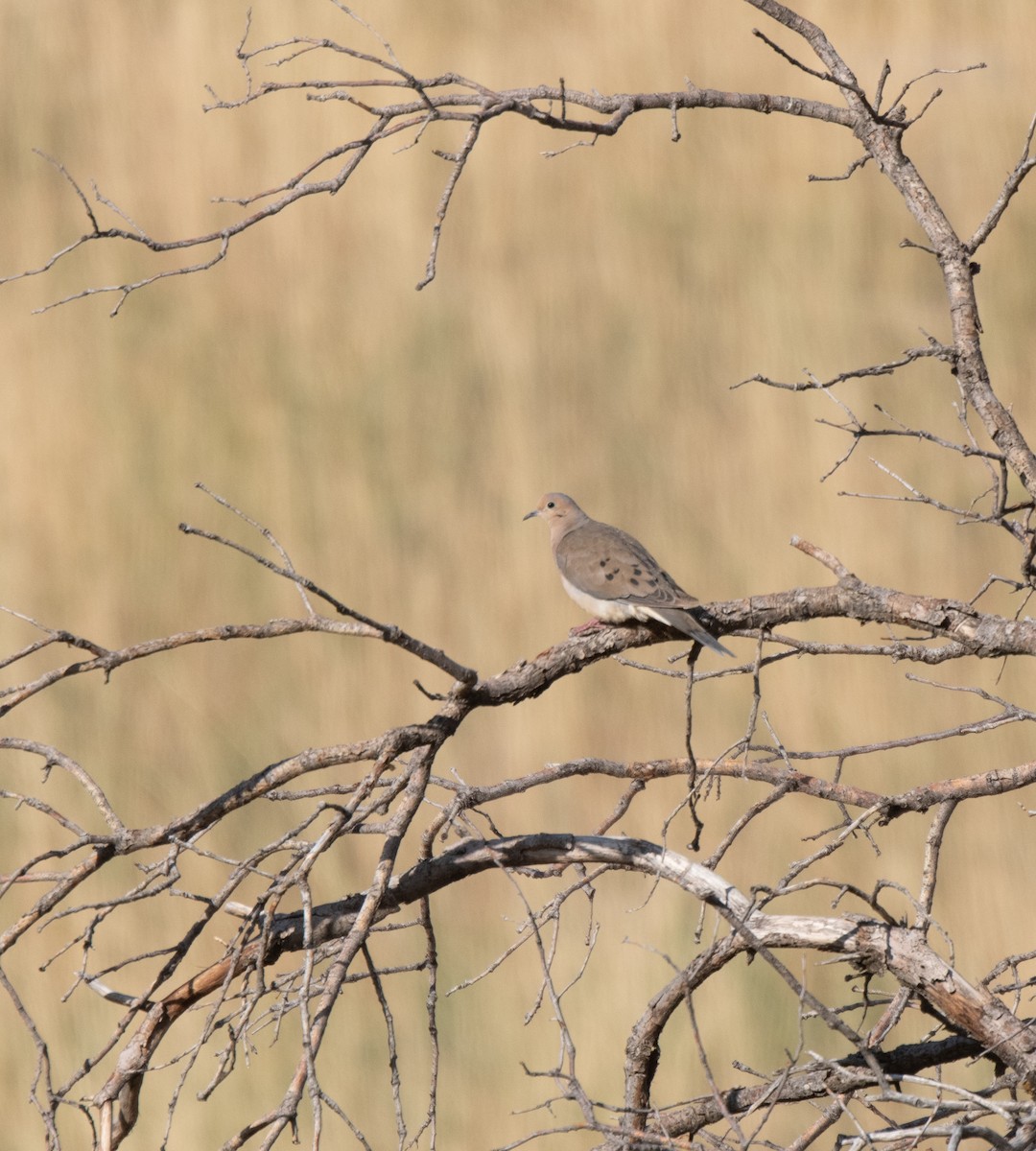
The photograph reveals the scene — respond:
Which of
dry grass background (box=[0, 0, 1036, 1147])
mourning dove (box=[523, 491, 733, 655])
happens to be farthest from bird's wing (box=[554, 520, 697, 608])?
dry grass background (box=[0, 0, 1036, 1147])

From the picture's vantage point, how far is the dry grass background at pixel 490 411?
21.6 ft

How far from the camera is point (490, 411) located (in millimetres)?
7477

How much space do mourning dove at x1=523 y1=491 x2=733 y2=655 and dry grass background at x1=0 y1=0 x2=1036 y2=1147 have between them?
57.1 inches

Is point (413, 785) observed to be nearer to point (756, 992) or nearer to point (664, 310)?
point (756, 992)

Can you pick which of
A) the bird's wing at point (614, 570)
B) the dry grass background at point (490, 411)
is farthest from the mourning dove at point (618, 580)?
the dry grass background at point (490, 411)

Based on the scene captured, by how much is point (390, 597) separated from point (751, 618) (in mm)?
3760

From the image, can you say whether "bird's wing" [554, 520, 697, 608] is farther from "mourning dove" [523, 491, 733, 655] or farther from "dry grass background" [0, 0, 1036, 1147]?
"dry grass background" [0, 0, 1036, 1147]


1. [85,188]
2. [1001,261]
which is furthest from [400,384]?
[1001,261]

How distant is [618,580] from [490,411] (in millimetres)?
2915


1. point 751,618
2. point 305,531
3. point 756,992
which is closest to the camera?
point 751,618

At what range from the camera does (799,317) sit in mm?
7555

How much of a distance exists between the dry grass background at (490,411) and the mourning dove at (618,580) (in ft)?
4.76

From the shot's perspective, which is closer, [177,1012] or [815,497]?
[177,1012]

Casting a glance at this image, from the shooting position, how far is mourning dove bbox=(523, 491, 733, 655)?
3.98m
